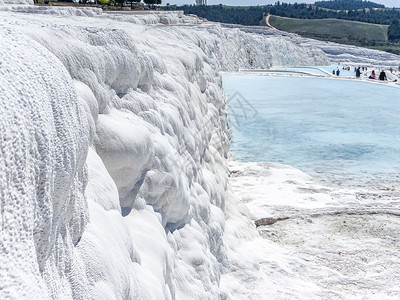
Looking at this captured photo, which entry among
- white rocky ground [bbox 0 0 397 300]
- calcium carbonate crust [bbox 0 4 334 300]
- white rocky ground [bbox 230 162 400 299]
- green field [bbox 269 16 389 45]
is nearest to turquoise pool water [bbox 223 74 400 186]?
white rocky ground [bbox 230 162 400 299]

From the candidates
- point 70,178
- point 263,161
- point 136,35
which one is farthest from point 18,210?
point 263,161

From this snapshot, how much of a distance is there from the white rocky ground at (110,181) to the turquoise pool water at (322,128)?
351 centimetres

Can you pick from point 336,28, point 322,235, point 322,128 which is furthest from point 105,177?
point 336,28

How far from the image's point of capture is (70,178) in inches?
64.6

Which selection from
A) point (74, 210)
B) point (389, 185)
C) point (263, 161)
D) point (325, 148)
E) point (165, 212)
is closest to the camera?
point (74, 210)

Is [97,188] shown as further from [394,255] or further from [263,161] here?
[263,161]

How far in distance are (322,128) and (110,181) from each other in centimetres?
1020

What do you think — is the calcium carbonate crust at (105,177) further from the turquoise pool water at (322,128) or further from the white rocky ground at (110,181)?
the turquoise pool water at (322,128)

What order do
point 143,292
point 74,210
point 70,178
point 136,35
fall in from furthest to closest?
point 136,35 → point 143,292 → point 74,210 → point 70,178

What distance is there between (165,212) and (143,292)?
1066 millimetres

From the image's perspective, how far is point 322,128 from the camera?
475 inches

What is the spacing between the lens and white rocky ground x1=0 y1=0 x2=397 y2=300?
131 centimetres

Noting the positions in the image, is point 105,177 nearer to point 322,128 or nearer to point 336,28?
point 322,128

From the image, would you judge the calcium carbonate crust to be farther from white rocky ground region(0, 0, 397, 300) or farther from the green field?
the green field
